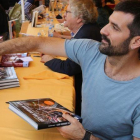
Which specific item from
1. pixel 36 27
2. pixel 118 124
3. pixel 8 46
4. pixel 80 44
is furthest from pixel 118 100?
pixel 36 27

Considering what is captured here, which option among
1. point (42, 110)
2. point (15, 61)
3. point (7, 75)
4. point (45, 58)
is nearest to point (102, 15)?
point (45, 58)

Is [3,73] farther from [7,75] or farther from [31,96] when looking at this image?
[31,96]

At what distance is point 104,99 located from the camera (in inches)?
52.5

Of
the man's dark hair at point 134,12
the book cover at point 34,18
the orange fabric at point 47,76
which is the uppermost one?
the man's dark hair at point 134,12

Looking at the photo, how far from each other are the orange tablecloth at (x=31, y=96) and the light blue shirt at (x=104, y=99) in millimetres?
198

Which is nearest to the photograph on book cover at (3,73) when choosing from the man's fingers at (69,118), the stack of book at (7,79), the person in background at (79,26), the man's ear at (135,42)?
the stack of book at (7,79)

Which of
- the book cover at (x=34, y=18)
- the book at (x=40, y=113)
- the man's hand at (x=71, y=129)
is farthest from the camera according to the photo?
the book cover at (x=34, y=18)

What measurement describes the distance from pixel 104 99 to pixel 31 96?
20.5 inches

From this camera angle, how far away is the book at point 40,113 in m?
1.09

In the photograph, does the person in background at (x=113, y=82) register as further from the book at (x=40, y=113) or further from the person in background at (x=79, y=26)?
the person in background at (x=79, y=26)

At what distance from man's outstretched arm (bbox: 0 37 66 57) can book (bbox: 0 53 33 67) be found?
52cm

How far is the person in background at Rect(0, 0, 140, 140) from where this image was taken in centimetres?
124

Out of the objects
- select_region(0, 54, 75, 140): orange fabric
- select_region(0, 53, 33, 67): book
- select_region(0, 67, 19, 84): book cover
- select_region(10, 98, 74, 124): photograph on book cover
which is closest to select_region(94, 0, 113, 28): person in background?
select_region(0, 54, 75, 140): orange fabric

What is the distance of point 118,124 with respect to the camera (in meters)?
1.29
